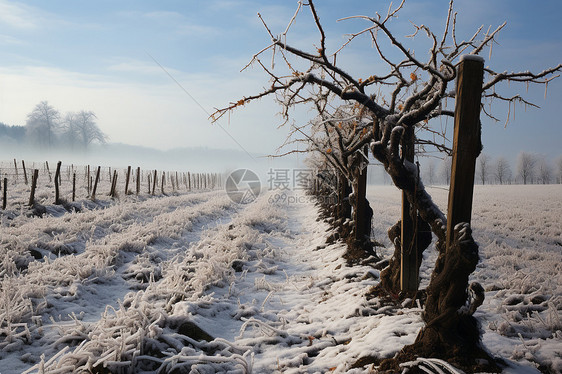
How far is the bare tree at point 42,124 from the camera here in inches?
2995

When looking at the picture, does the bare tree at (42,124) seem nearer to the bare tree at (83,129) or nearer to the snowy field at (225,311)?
the bare tree at (83,129)

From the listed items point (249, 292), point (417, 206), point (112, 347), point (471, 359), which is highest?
point (417, 206)

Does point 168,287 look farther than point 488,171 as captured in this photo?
No

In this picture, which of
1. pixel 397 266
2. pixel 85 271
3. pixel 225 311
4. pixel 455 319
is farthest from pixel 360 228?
pixel 85 271

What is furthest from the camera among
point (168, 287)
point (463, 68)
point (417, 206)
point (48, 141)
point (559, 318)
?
point (48, 141)

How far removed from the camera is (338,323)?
4.04 m

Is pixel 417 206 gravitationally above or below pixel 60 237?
above

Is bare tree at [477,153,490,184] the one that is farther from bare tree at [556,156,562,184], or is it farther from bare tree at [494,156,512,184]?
bare tree at [556,156,562,184]

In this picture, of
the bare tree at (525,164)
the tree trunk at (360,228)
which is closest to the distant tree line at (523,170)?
the bare tree at (525,164)

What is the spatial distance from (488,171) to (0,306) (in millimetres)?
117438

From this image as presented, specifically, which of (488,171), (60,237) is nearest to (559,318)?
(60,237)

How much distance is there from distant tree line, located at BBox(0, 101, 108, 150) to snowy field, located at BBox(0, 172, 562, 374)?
8475cm

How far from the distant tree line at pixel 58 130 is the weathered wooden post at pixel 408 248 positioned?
91414mm

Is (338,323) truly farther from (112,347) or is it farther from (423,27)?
(423,27)
